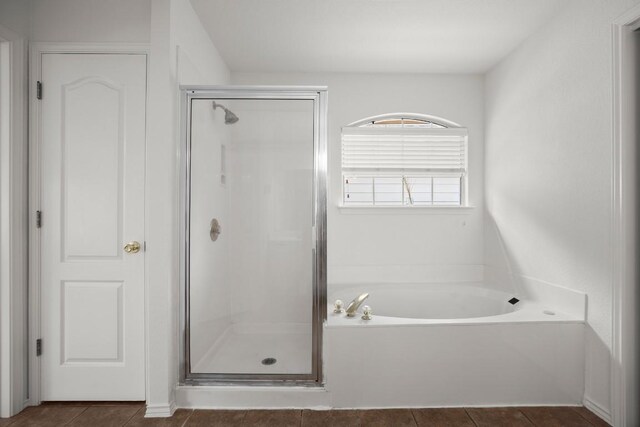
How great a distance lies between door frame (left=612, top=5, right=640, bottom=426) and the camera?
1.85m

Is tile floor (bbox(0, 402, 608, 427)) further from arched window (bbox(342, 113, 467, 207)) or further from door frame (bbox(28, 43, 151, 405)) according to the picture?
arched window (bbox(342, 113, 467, 207))

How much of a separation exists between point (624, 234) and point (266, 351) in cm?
207

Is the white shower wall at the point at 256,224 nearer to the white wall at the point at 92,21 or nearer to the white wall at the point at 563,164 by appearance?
the white wall at the point at 92,21

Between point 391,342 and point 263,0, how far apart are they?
2256mm

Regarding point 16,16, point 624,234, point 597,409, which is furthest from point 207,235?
point 597,409

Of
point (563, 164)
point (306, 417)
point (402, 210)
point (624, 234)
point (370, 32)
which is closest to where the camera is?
point (624, 234)

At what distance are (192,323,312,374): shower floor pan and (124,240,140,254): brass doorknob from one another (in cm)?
72

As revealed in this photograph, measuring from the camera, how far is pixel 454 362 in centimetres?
206

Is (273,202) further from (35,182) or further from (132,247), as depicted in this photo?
(35,182)

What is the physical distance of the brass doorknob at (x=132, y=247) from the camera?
2033 millimetres

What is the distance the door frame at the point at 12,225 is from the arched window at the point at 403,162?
7.72 feet

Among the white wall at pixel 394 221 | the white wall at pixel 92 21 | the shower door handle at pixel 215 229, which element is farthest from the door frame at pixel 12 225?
the white wall at pixel 394 221

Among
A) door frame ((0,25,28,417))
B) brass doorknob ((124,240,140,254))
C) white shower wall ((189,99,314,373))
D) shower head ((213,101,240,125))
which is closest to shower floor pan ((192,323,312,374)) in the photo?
white shower wall ((189,99,314,373))

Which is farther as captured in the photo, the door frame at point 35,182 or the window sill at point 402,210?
the window sill at point 402,210
